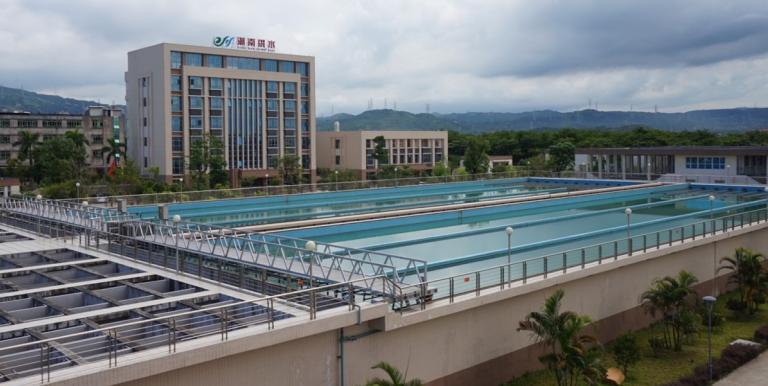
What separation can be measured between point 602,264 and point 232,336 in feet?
30.8

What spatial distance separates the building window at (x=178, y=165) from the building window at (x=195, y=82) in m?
5.53

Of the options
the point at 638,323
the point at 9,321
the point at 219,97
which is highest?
the point at 219,97

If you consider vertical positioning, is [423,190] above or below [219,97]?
below

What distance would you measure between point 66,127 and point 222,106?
67.9 feet

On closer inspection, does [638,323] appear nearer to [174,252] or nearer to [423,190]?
[174,252]

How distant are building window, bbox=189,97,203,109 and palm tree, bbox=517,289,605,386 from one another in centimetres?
4538

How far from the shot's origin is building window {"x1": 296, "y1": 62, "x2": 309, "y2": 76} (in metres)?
60.1

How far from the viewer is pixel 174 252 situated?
605 inches

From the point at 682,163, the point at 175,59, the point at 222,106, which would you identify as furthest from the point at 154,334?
the point at 222,106

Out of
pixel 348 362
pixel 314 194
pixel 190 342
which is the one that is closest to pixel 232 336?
pixel 190 342

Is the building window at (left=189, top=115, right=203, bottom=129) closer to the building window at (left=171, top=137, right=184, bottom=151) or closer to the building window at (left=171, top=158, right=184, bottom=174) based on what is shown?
the building window at (left=171, top=137, right=184, bottom=151)

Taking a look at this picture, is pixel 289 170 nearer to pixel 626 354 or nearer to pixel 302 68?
pixel 302 68

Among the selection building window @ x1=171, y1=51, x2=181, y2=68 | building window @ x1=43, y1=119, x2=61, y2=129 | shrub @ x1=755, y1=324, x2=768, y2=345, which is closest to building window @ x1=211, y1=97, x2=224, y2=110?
building window @ x1=171, y1=51, x2=181, y2=68

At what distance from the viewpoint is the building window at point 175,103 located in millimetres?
52938
